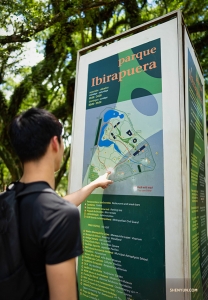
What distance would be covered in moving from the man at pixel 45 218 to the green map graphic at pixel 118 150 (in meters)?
0.91

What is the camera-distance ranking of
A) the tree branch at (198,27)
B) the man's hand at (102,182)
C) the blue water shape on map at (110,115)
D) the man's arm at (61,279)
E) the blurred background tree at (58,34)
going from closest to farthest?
1. the man's arm at (61,279)
2. the man's hand at (102,182)
3. the blue water shape on map at (110,115)
4. the blurred background tree at (58,34)
5. the tree branch at (198,27)

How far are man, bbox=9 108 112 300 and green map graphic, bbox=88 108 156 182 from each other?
0.91m

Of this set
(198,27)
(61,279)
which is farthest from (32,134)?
(198,27)

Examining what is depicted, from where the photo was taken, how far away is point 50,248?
109cm

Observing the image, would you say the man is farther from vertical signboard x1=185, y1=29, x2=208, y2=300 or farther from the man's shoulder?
vertical signboard x1=185, y1=29, x2=208, y2=300

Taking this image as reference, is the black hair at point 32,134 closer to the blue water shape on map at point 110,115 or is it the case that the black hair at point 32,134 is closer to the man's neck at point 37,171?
the man's neck at point 37,171

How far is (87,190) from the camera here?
215 cm

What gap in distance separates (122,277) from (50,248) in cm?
123

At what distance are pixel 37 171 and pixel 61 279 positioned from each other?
1.78ft

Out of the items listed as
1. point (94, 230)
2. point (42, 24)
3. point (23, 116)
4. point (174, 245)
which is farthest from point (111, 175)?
point (42, 24)

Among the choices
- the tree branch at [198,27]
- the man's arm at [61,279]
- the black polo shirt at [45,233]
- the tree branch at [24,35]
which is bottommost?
the man's arm at [61,279]

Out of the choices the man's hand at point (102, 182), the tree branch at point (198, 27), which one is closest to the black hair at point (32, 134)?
the man's hand at point (102, 182)

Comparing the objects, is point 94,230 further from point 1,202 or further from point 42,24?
point 42,24

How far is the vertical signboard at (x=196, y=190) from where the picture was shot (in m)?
2.07
